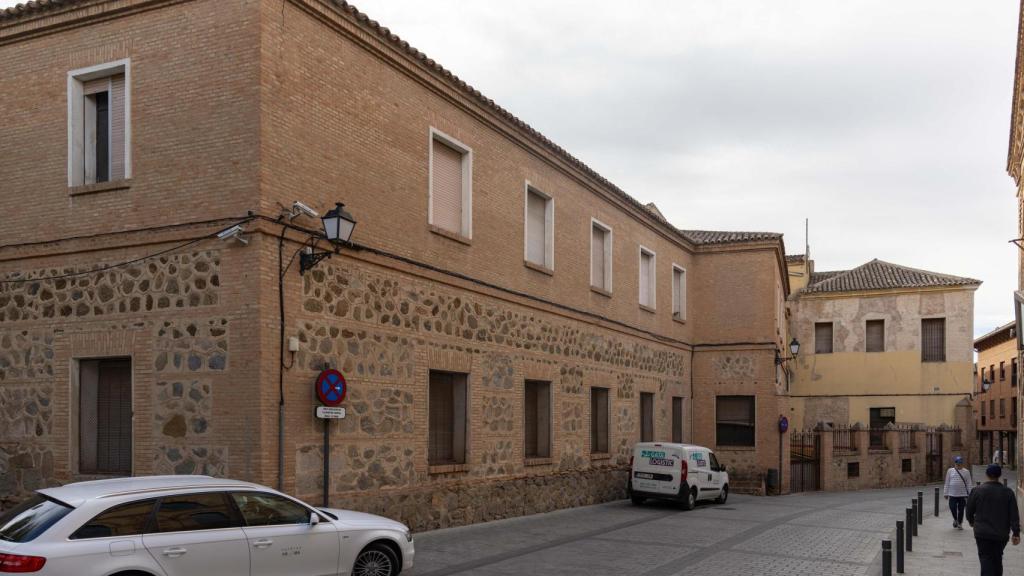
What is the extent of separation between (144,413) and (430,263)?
193 inches

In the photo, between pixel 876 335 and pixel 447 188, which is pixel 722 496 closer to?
pixel 447 188

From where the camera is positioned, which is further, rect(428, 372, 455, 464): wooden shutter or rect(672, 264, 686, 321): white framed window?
rect(672, 264, 686, 321): white framed window

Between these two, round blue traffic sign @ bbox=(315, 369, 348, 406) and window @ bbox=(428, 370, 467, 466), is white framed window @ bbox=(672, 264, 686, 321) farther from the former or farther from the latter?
round blue traffic sign @ bbox=(315, 369, 348, 406)

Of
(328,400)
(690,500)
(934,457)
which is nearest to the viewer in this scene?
(328,400)

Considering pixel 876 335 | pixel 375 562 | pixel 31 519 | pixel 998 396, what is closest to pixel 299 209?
pixel 375 562

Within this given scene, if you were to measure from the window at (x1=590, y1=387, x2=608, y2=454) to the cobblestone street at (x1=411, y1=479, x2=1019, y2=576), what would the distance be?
1.38 metres

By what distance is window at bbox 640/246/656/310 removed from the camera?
24.1 meters

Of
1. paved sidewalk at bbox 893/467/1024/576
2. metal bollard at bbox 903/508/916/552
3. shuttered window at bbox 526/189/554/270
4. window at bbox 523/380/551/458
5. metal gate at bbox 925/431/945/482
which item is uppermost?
shuttered window at bbox 526/189/554/270

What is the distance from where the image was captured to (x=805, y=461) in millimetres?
29312

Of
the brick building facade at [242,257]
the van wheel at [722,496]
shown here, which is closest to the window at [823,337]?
the van wheel at [722,496]

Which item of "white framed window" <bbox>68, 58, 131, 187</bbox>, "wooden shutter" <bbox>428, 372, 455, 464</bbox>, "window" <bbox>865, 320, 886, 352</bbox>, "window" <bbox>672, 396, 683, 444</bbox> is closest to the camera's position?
"white framed window" <bbox>68, 58, 131, 187</bbox>

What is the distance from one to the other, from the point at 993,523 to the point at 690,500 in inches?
414

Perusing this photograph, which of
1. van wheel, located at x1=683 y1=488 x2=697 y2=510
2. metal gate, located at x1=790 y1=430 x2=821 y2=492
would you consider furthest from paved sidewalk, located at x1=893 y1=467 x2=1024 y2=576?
metal gate, located at x1=790 y1=430 x2=821 y2=492

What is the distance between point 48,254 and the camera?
12250 mm
